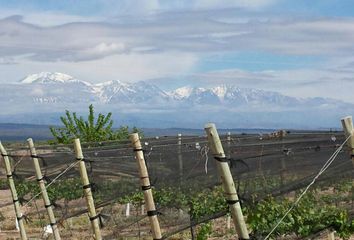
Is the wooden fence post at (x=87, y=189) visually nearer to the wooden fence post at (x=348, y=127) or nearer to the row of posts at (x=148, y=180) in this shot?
the row of posts at (x=148, y=180)

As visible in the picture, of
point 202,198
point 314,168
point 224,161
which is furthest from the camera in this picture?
point 202,198

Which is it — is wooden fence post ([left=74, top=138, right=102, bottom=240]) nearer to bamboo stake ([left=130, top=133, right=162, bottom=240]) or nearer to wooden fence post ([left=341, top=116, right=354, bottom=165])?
bamboo stake ([left=130, top=133, right=162, bottom=240])

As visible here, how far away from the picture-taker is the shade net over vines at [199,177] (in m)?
8.45

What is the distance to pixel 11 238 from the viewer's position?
1517cm

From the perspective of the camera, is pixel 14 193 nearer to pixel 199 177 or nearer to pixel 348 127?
pixel 199 177

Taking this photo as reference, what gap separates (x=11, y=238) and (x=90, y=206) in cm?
557

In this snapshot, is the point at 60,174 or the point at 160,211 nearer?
the point at 160,211

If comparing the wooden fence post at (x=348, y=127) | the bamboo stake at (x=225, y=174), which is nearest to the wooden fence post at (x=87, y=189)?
the bamboo stake at (x=225, y=174)

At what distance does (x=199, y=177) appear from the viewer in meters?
9.60

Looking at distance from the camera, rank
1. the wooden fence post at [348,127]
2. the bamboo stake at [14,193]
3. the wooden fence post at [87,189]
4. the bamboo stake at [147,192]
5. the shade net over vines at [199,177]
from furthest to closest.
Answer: the bamboo stake at [14,193], the wooden fence post at [87,189], the bamboo stake at [147,192], the shade net over vines at [199,177], the wooden fence post at [348,127]

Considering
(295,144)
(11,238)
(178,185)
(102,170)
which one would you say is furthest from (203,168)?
(11,238)

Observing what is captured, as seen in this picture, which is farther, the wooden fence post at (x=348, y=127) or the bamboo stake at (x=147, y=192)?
the bamboo stake at (x=147, y=192)

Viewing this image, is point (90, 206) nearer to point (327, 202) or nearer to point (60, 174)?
point (60, 174)

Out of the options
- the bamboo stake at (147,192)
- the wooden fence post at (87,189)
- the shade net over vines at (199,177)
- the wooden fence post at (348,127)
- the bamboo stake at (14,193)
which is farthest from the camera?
the bamboo stake at (14,193)
